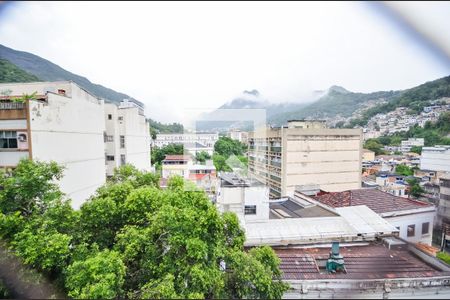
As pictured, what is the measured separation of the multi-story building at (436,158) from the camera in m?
1.08

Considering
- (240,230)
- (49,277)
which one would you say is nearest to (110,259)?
(49,277)

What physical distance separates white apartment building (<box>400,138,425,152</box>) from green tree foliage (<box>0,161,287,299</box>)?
143cm

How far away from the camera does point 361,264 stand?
2.53m

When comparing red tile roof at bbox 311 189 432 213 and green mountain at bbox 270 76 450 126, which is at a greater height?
green mountain at bbox 270 76 450 126

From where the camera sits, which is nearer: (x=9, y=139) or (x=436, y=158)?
(x=436, y=158)

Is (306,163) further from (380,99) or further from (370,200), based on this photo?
(380,99)

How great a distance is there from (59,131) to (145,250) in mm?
4978

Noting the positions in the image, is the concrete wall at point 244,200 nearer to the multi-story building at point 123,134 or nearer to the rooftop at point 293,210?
the rooftop at point 293,210

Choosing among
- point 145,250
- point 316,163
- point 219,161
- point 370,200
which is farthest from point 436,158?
point 316,163

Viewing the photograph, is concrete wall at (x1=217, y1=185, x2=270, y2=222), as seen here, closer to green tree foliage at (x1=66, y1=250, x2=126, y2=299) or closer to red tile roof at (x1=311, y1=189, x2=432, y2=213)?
red tile roof at (x1=311, y1=189, x2=432, y2=213)

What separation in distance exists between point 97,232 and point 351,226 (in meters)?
3.33

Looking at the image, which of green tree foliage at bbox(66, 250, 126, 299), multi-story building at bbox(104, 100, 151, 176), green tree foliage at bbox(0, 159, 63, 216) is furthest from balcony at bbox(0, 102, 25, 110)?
green tree foliage at bbox(66, 250, 126, 299)

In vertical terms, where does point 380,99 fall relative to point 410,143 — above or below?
above

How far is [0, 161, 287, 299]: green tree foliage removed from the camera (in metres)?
1.75
